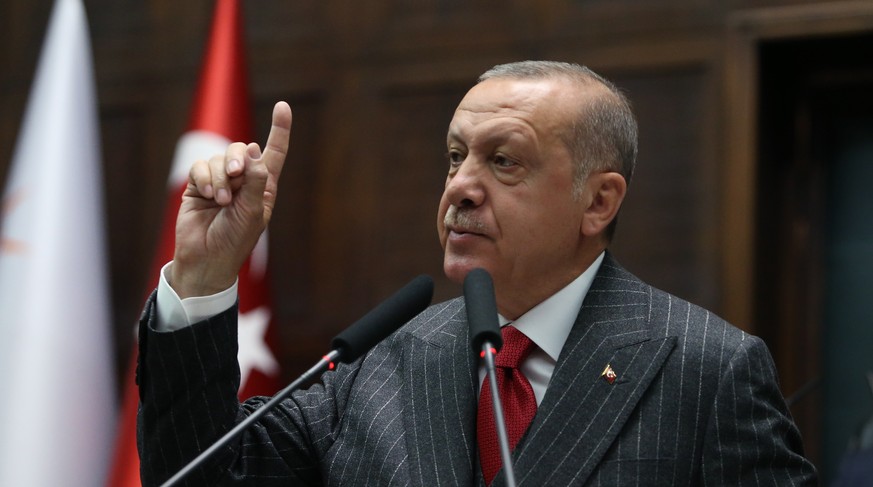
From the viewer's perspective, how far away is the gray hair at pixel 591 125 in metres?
1.96

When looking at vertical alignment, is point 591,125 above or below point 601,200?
above

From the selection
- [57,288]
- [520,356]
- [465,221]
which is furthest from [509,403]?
[57,288]

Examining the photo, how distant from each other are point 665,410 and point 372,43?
8.16ft

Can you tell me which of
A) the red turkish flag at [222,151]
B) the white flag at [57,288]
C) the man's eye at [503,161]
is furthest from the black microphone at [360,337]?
the white flag at [57,288]

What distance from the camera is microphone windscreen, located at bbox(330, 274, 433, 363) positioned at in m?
1.51

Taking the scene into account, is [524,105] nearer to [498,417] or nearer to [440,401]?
[440,401]

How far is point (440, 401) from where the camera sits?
75.3 inches

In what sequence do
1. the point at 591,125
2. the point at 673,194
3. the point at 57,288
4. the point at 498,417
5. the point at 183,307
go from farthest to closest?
the point at 57,288
the point at 673,194
the point at 591,125
the point at 183,307
the point at 498,417

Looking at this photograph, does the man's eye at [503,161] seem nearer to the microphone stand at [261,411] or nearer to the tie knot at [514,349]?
the tie knot at [514,349]

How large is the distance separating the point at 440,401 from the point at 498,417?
509mm

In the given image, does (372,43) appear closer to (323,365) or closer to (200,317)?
(200,317)

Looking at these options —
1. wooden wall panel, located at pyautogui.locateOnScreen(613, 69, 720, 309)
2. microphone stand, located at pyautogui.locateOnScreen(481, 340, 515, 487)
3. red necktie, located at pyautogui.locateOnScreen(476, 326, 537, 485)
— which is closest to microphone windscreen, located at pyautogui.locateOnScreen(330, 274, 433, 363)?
microphone stand, located at pyautogui.locateOnScreen(481, 340, 515, 487)

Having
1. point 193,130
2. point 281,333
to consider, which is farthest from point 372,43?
point 281,333

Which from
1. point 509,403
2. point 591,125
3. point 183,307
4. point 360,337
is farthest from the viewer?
point 591,125
